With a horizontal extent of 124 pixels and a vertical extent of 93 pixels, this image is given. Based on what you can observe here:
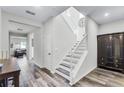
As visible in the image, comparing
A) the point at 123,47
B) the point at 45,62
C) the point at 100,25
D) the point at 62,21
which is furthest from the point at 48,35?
the point at 123,47

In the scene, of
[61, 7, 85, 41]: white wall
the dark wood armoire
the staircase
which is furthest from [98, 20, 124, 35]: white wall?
the staircase

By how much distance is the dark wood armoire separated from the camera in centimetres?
339

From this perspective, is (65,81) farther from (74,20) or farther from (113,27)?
(113,27)

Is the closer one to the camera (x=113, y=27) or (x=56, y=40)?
(x=56, y=40)

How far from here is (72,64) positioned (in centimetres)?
286

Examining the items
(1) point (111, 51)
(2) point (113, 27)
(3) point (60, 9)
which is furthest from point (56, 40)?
(2) point (113, 27)

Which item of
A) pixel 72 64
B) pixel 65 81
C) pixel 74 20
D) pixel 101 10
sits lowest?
pixel 65 81

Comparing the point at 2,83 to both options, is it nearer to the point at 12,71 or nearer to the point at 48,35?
the point at 12,71

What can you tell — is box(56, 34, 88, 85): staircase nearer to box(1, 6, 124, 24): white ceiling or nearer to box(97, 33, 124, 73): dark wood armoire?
box(1, 6, 124, 24): white ceiling

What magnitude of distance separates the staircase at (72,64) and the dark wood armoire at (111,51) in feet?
3.52

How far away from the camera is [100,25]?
175 inches

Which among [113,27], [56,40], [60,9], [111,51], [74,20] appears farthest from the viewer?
[74,20]

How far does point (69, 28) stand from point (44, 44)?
1.47 metres

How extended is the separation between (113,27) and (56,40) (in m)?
2.79
